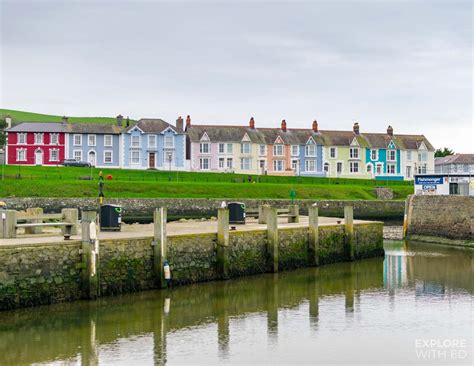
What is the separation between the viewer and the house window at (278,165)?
110 metres

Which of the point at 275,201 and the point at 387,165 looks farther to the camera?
the point at 387,165

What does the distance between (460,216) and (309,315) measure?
1067 inches

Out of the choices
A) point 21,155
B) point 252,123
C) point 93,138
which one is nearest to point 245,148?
point 252,123

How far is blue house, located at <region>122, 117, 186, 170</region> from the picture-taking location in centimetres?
10306

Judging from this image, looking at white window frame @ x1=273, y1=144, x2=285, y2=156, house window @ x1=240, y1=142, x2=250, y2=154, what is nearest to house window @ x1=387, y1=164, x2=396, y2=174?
white window frame @ x1=273, y1=144, x2=285, y2=156

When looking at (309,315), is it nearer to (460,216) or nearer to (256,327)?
(256,327)

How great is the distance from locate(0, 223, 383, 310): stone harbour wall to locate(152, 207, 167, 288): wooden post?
0.80ft

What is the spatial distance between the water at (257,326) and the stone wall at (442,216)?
1793cm

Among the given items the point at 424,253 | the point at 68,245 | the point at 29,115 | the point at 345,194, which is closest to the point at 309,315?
the point at 68,245

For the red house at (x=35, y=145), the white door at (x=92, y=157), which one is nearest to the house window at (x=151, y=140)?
the white door at (x=92, y=157)

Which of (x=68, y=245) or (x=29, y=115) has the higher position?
(x=29, y=115)

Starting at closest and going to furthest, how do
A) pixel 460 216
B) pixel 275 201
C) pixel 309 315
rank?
pixel 309 315, pixel 460 216, pixel 275 201

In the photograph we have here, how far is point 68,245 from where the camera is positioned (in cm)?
2419

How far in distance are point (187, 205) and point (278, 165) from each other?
133 ft
